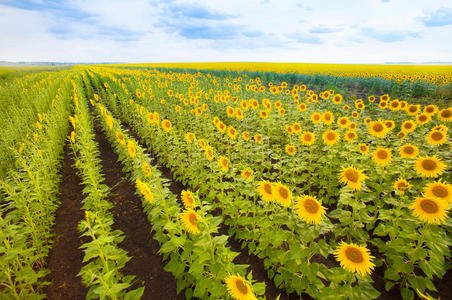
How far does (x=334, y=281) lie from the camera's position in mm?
1970

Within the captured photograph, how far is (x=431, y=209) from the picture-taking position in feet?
6.95

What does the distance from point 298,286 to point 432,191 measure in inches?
71.9

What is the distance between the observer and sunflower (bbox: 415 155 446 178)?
2.77 metres

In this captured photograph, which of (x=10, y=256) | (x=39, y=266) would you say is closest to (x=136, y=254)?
(x=39, y=266)

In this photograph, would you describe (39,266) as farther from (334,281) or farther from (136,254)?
(334,281)

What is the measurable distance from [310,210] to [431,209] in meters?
1.22

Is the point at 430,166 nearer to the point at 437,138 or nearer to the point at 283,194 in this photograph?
the point at 437,138

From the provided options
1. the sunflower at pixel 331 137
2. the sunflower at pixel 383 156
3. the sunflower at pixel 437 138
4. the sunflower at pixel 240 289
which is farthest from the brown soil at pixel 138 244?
the sunflower at pixel 437 138

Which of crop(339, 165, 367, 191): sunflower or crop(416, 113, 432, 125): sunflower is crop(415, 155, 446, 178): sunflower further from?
crop(416, 113, 432, 125): sunflower

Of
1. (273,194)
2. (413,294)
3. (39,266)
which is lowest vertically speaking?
(39,266)

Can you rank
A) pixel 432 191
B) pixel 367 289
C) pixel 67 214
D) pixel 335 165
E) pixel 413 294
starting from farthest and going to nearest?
pixel 335 165 < pixel 67 214 < pixel 413 294 < pixel 432 191 < pixel 367 289

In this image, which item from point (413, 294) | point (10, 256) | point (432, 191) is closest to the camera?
point (10, 256)

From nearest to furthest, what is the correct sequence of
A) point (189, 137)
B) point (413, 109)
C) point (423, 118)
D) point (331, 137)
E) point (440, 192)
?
point (440, 192) < point (331, 137) < point (189, 137) < point (423, 118) < point (413, 109)

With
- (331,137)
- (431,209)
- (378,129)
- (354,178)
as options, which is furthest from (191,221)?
(378,129)
